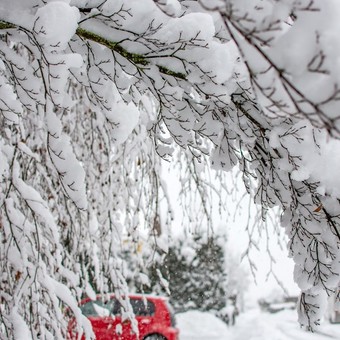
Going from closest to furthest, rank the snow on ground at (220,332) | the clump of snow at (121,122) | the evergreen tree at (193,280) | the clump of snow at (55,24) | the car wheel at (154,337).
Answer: the clump of snow at (55,24) < the clump of snow at (121,122) < the car wheel at (154,337) < the snow on ground at (220,332) < the evergreen tree at (193,280)

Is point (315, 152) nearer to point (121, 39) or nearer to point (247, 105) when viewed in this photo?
point (247, 105)

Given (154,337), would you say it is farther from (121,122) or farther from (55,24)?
(55,24)

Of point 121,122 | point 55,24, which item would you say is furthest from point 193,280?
point 55,24

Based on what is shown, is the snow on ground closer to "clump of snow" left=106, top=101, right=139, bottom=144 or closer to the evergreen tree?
the evergreen tree

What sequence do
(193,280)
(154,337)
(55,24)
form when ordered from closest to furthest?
(55,24) < (154,337) < (193,280)

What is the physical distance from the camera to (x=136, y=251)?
367 cm

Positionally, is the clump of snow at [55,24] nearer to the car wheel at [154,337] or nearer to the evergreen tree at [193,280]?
the car wheel at [154,337]

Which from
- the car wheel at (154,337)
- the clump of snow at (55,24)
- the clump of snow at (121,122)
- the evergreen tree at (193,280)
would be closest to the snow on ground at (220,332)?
the evergreen tree at (193,280)

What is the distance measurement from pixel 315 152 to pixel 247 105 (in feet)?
0.91

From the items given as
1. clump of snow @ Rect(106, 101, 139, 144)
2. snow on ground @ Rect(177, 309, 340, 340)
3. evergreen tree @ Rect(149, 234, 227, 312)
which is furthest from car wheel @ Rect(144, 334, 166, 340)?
evergreen tree @ Rect(149, 234, 227, 312)

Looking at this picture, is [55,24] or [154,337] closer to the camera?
[55,24]

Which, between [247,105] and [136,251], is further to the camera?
[136,251]

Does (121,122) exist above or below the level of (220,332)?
above

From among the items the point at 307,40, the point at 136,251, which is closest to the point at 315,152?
the point at 307,40
